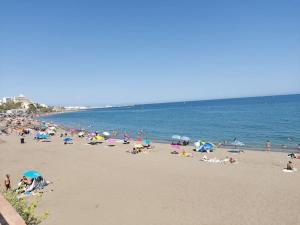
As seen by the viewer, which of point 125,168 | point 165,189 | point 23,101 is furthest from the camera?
point 23,101

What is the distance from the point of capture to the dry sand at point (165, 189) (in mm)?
11508

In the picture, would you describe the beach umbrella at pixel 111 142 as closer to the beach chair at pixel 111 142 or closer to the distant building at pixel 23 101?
the beach chair at pixel 111 142

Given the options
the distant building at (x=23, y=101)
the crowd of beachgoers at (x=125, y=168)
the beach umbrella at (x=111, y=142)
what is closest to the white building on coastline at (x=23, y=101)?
the distant building at (x=23, y=101)

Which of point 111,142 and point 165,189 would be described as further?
point 111,142

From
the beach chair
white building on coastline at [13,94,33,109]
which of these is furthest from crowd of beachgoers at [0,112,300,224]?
white building on coastline at [13,94,33,109]

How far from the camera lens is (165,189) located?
1505 cm

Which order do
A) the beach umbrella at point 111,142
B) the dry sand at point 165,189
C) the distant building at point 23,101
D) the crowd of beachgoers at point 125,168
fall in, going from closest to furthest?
the dry sand at point 165,189, the crowd of beachgoers at point 125,168, the beach umbrella at point 111,142, the distant building at point 23,101

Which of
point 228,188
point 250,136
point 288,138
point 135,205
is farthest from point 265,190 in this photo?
point 250,136

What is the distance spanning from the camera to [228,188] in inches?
592

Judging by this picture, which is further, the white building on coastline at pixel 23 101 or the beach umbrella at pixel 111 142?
the white building on coastline at pixel 23 101

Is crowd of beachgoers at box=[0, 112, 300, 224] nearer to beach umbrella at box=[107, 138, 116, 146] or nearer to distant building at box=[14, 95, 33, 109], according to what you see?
beach umbrella at box=[107, 138, 116, 146]

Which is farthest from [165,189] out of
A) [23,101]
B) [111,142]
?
[23,101]

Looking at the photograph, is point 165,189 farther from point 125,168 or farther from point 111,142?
point 111,142

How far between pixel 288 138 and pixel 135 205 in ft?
87.0
